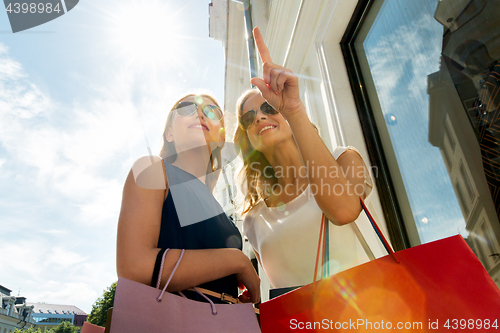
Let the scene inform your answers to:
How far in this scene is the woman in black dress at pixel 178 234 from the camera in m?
0.96

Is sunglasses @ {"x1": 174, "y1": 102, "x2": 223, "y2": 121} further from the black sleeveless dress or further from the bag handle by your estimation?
the bag handle

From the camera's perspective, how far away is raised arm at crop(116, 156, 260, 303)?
37.0 inches

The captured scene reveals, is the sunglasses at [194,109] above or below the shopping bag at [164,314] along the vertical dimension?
above

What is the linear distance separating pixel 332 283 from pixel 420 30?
1.67 m

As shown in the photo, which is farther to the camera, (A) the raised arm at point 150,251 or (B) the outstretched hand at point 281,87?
(B) the outstretched hand at point 281,87

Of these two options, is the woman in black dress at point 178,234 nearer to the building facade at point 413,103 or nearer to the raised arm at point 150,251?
the raised arm at point 150,251

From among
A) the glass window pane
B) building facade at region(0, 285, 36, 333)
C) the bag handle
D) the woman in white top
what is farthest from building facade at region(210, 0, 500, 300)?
building facade at region(0, 285, 36, 333)

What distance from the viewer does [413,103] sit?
6.09ft

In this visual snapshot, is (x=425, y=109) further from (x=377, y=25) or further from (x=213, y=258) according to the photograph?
(x=213, y=258)

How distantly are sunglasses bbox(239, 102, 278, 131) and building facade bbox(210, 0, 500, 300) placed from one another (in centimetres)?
79

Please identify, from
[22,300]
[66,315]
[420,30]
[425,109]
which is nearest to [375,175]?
[425,109]

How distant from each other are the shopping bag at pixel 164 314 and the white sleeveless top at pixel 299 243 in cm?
65

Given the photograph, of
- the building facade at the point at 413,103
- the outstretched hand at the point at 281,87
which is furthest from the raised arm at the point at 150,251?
the building facade at the point at 413,103

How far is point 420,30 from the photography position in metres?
1.77
